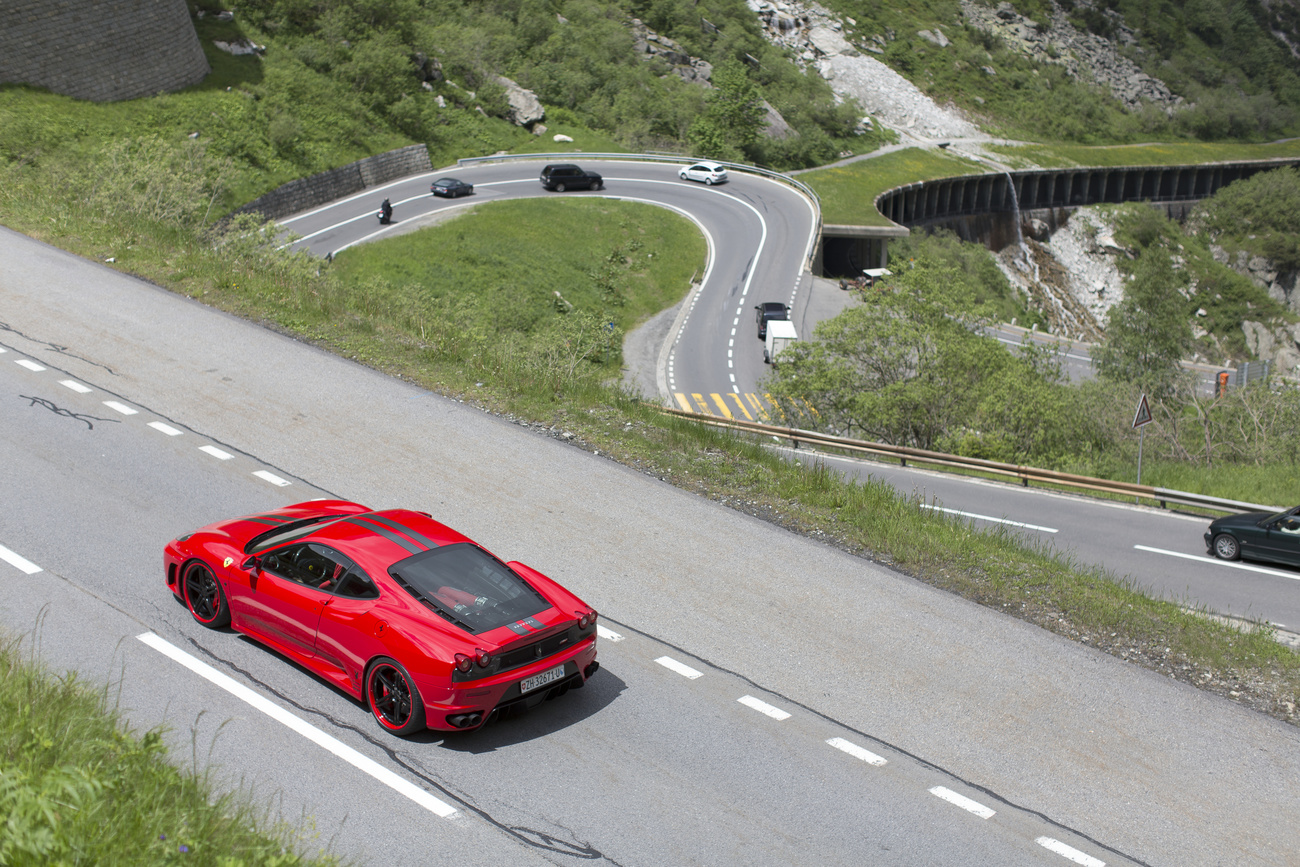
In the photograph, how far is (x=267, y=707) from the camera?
7715 mm

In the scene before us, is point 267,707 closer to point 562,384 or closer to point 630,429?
point 630,429

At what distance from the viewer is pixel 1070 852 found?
6867 millimetres

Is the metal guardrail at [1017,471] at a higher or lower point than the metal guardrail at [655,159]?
lower

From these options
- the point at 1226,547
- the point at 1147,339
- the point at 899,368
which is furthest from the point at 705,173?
the point at 1226,547

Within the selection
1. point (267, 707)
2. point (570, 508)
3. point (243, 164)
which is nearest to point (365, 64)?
point (243, 164)

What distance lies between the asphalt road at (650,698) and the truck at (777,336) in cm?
3065

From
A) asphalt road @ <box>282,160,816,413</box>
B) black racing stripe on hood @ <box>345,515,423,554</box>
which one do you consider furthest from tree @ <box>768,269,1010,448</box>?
black racing stripe on hood @ <box>345,515,423,554</box>

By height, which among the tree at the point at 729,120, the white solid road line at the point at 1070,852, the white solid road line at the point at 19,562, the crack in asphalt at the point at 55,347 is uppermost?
the tree at the point at 729,120

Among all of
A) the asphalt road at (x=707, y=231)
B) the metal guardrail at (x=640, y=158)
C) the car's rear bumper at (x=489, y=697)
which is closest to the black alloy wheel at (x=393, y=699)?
the car's rear bumper at (x=489, y=697)

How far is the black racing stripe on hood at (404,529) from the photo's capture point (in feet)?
27.1

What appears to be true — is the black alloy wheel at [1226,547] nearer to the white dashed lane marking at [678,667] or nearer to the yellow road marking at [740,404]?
the white dashed lane marking at [678,667]

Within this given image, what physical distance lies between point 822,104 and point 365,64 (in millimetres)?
47013

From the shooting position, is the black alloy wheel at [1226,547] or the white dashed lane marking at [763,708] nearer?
the white dashed lane marking at [763,708]

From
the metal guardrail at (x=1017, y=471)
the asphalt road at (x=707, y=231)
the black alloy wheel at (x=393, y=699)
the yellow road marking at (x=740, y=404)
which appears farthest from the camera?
the asphalt road at (x=707, y=231)
